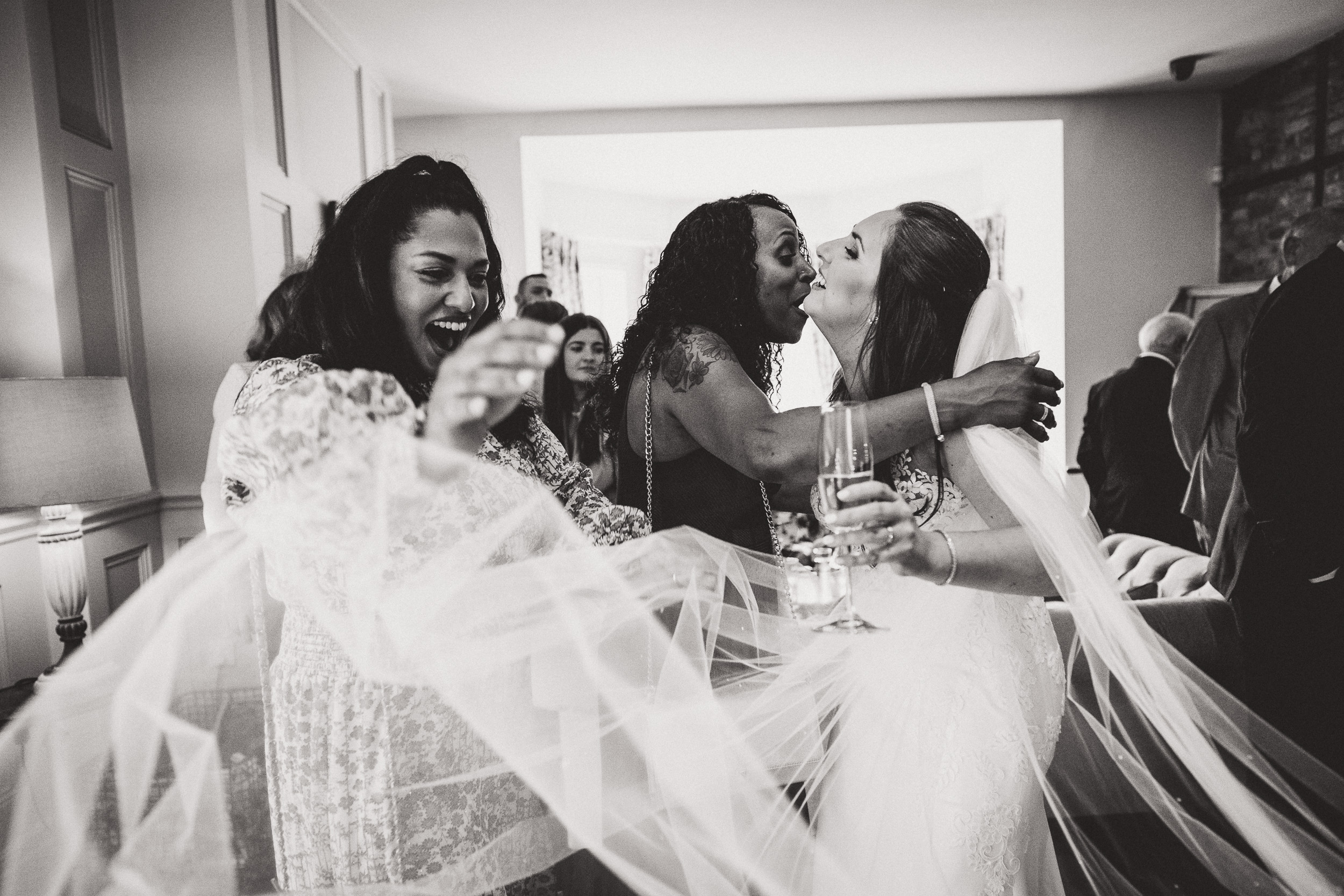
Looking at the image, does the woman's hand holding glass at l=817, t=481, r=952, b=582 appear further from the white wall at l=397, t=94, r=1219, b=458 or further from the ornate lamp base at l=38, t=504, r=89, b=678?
the white wall at l=397, t=94, r=1219, b=458

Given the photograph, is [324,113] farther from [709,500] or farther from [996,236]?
[996,236]

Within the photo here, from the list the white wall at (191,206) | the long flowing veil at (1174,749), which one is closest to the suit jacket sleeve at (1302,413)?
the long flowing veil at (1174,749)

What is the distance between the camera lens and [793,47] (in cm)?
498

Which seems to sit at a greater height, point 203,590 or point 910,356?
point 910,356

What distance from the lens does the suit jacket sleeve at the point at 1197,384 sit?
135 inches

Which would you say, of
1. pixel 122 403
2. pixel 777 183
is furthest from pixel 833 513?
pixel 777 183

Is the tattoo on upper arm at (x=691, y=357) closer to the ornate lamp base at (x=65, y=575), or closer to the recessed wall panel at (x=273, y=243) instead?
the ornate lamp base at (x=65, y=575)

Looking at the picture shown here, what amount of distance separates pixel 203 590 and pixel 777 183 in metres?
8.07

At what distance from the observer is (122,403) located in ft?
7.27

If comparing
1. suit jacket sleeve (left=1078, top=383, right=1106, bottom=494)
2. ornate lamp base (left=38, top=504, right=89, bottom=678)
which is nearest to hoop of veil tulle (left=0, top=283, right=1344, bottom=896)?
ornate lamp base (left=38, top=504, right=89, bottom=678)

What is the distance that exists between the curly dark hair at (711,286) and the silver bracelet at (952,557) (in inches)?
24.6

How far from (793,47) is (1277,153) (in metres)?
3.40

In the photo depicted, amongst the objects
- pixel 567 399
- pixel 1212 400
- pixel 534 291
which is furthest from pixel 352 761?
pixel 534 291

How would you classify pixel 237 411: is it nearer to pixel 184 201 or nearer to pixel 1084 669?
pixel 1084 669
